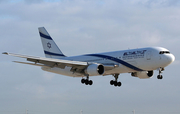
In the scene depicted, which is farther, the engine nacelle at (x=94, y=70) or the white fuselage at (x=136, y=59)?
the engine nacelle at (x=94, y=70)

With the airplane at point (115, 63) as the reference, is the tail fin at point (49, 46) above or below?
above

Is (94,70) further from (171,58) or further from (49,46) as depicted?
(49,46)

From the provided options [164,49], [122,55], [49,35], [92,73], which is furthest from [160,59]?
[49,35]

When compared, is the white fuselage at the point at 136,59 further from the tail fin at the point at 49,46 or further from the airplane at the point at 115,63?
the tail fin at the point at 49,46

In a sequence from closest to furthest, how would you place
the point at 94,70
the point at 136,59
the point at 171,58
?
the point at 171,58, the point at 136,59, the point at 94,70

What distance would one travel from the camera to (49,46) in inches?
2440

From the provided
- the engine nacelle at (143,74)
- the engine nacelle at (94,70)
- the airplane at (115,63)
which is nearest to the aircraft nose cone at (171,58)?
the airplane at (115,63)

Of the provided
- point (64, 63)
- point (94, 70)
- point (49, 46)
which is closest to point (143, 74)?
point (94, 70)

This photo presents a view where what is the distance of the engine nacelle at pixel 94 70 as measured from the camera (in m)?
47.8

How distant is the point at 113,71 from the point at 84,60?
5932 mm

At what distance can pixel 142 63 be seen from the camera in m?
47.3

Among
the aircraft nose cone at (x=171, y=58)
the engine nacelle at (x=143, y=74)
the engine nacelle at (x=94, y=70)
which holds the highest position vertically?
the aircraft nose cone at (x=171, y=58)

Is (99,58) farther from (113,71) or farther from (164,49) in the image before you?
(164,49)

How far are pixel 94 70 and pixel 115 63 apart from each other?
11.8ft
